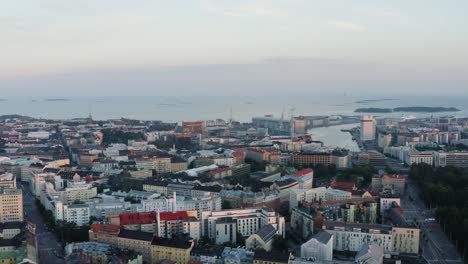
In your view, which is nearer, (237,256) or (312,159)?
(237,256)

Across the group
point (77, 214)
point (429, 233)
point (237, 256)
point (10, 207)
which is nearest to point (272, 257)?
point (237, 256)

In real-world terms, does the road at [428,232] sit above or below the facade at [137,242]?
below

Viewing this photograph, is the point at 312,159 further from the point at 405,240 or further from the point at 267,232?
the point at 267,232

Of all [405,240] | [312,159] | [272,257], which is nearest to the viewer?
[272,257]

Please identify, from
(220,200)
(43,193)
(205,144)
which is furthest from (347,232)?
(205,144)

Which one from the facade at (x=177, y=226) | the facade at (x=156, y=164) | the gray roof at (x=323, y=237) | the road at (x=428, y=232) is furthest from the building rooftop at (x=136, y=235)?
the facade at (x=156, y=164)

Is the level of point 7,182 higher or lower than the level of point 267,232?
higher

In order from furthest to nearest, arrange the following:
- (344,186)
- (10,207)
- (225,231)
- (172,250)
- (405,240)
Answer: (344,186)
(10,207)
(225,231)
(405,240)
(172,250)

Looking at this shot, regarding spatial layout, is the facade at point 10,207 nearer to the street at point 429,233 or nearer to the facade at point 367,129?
the street at point 429,233

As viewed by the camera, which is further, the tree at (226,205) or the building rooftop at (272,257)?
the tree at (226,205)
